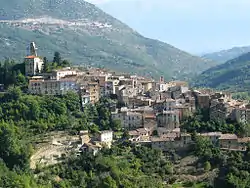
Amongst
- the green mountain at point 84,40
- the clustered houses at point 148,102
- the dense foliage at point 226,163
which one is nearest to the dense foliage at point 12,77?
the clustered houses at point 148,102

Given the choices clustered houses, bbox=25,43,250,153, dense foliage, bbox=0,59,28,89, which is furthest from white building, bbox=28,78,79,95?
dense foliage, bbox=0,59,28,89

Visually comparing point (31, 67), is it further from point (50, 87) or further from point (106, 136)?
point (106, 136)

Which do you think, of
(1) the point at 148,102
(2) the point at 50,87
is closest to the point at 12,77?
(2) the point at 50,87

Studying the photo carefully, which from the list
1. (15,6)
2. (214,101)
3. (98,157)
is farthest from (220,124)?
(15,6)

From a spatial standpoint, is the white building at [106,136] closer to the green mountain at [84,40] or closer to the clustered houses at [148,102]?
the clustered houses at [148,102]

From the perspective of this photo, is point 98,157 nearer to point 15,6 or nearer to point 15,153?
point 15,153

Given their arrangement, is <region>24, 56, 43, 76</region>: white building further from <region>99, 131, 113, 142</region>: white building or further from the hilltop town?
<region>99, 131, 113, 142</region>: white building
